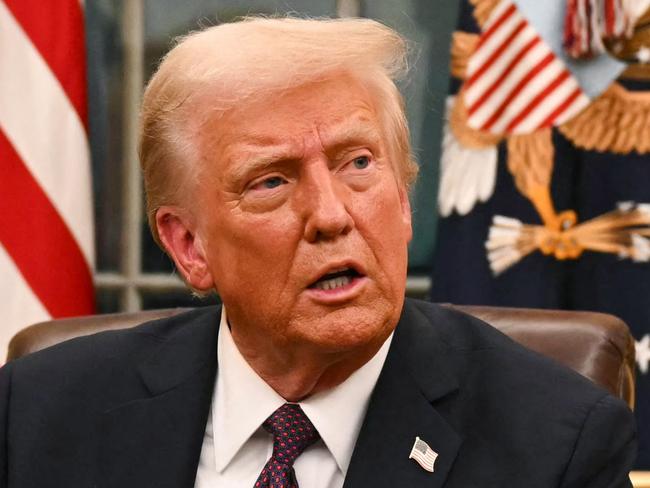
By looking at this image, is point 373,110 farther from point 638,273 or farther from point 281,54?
point 638,273

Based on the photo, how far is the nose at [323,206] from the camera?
1880 mm

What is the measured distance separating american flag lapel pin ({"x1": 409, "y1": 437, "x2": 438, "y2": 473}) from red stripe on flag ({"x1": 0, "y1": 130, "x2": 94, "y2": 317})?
5.55ft

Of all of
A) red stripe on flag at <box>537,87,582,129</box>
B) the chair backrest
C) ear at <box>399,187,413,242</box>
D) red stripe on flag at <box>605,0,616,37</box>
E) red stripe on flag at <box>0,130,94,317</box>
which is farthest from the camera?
red stripe on flag at <box>0,130,94,317</box>

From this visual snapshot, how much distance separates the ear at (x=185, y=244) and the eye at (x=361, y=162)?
364 millimetres

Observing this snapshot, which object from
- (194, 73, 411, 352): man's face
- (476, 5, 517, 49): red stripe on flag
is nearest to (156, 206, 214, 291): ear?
(194, 73, 411, 352): man's face

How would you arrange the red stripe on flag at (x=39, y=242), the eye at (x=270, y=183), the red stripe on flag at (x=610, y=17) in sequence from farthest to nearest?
the red stripe on flag at (x=39, y=242) < the red stripe on flag at (x=610, y=17) < the eye at (x=270, y=183)

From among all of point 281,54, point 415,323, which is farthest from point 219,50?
point 415,323

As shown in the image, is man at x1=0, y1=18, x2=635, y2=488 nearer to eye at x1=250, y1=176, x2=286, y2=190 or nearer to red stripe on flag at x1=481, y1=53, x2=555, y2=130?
eye at x1=250, y1=176, x2=286, y2=190

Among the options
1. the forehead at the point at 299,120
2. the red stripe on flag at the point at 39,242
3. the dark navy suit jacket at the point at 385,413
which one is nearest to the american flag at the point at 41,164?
the red stripe on flag at the point at 39,242

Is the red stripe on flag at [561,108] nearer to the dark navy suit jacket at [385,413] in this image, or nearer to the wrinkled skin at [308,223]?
the dark navy suit jacket at [385,413]

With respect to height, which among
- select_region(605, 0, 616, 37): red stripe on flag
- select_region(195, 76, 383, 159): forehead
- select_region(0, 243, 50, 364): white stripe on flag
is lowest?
select_region(0, 243, 50, 364): white stripe on flag

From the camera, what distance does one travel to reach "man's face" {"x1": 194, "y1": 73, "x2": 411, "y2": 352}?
1.89 meters

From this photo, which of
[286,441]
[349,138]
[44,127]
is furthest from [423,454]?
[44,127]

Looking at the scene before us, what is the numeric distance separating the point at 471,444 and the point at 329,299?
36 centimetres
